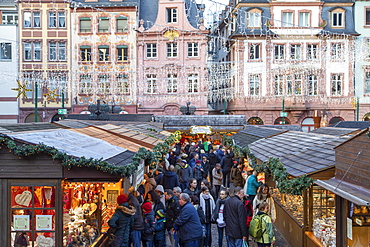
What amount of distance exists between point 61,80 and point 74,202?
119ft

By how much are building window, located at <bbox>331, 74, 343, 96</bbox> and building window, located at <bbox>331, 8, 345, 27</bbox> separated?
4760 millimetres

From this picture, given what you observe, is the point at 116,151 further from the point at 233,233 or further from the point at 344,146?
the point at 344,146

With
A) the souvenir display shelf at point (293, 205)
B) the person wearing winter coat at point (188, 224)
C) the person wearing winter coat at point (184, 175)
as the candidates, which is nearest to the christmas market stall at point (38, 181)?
the person wearing winter coat at point (188, 224)

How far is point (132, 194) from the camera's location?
875 cm

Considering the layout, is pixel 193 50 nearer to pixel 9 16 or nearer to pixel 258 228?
pixel 9 16

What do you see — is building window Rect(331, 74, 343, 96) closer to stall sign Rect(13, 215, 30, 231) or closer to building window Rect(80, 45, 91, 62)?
building window Rect(80, 45, 91, 62)

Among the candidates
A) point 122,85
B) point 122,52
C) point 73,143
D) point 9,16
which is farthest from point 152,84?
point 73,143

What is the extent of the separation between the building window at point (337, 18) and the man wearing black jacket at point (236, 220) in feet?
125

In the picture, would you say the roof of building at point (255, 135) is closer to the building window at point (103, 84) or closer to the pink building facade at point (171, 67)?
the pink building facade at point (171, 67)

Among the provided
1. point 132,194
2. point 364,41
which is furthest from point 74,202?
point 364,41

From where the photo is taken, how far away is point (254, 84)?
4231cm

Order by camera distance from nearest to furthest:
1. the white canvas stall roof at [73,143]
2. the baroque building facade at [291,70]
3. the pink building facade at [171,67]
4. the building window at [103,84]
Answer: the white canvas stall roof at [73,143]
the baroque building facade at [291,70]
the building window at [103,84]
the pink building facade at [171,67]

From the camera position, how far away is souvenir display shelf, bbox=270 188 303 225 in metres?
10.4

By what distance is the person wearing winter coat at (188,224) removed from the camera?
8680mm
